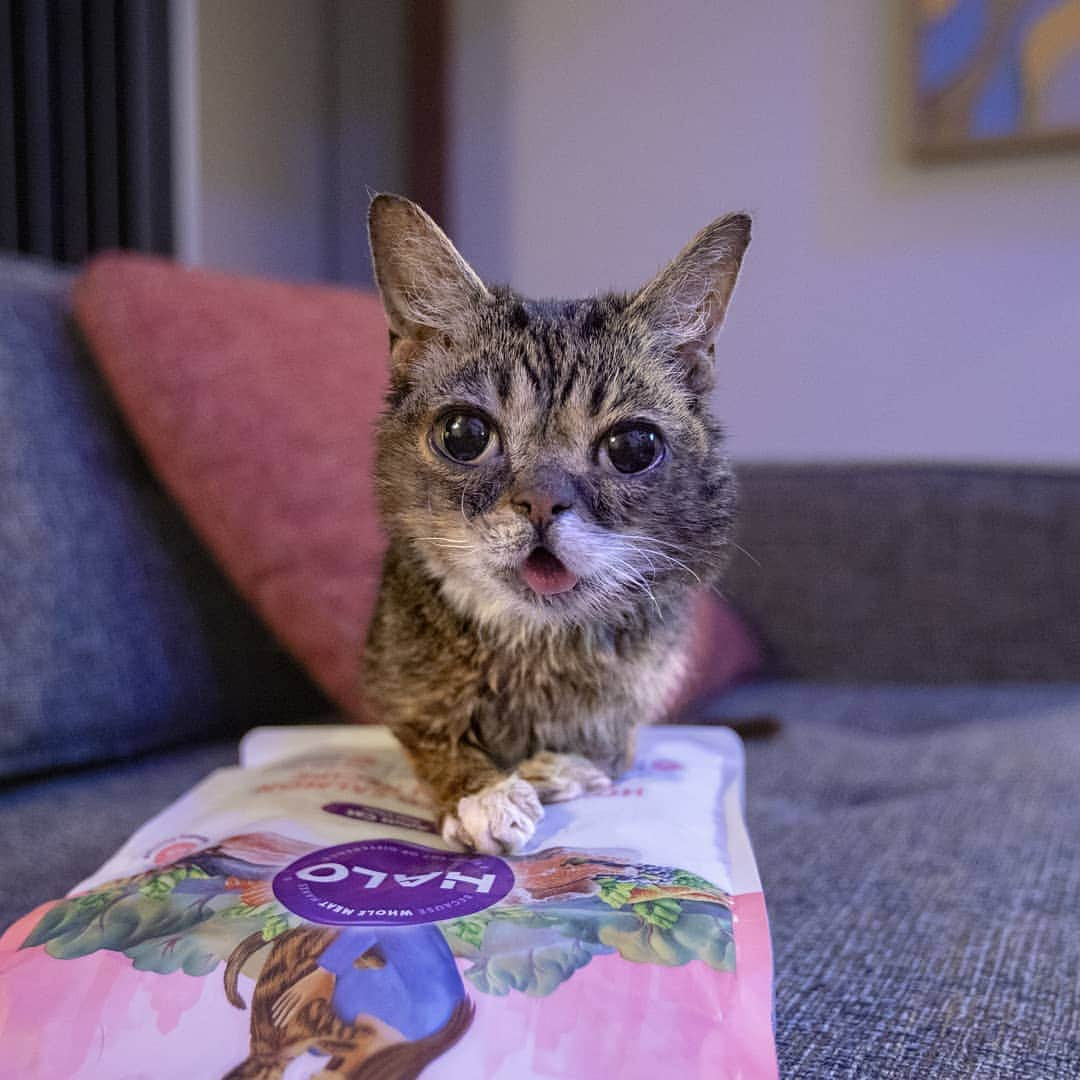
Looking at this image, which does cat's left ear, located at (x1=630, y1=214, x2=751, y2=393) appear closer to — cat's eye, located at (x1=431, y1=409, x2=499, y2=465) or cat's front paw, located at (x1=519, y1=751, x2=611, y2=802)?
cat's eye, located at (x1=431, y1=409, x2=499, y2=465)

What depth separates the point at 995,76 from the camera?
74.6 inches

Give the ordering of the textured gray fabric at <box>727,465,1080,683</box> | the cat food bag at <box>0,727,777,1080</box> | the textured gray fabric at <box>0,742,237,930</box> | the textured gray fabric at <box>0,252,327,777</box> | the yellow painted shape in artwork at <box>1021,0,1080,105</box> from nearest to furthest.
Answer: the cat food bag at <box>0,727,777,1080</box> < the textured gray fabric at <box>0,742,237,930</box> < the textured gray fabric at <box>0,252,327,777</box> < the textured gray fabric at <box>727,465,1080,683</box> < the yellow painted shape in artwork at <box>1021,0,1080,105</box>

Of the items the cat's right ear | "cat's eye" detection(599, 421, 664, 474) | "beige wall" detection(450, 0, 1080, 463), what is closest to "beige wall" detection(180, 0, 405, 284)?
"beige wall" detection(450, 0, 1080, 463)

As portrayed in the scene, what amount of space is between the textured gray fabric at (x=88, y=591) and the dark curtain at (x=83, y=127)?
61 centimetres

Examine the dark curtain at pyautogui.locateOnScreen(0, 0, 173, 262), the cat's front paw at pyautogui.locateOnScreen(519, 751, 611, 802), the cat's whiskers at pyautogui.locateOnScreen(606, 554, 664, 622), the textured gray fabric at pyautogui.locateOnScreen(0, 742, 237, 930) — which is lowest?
the textured gray fabric at pyautogui.locateOnScreen(0, 742, 237, 930)

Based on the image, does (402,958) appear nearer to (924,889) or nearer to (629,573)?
(629,573)

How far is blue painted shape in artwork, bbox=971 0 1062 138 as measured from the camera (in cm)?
186

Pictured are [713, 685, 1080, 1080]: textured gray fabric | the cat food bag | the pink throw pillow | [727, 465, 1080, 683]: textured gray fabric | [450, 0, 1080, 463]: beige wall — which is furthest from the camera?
[450, 0, 1080, 463]: beige wall

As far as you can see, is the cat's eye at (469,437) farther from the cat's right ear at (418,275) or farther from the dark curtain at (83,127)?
the dark curtain at (83,127)

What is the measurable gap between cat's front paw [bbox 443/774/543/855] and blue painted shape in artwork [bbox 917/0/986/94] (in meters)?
1.83

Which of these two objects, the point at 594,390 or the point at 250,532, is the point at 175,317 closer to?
the point at 250,532

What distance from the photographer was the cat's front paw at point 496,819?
0.62m

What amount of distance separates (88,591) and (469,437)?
657mm

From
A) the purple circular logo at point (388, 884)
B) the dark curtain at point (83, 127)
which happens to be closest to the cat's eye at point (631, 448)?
the purple circular logo at point (388, 884)
